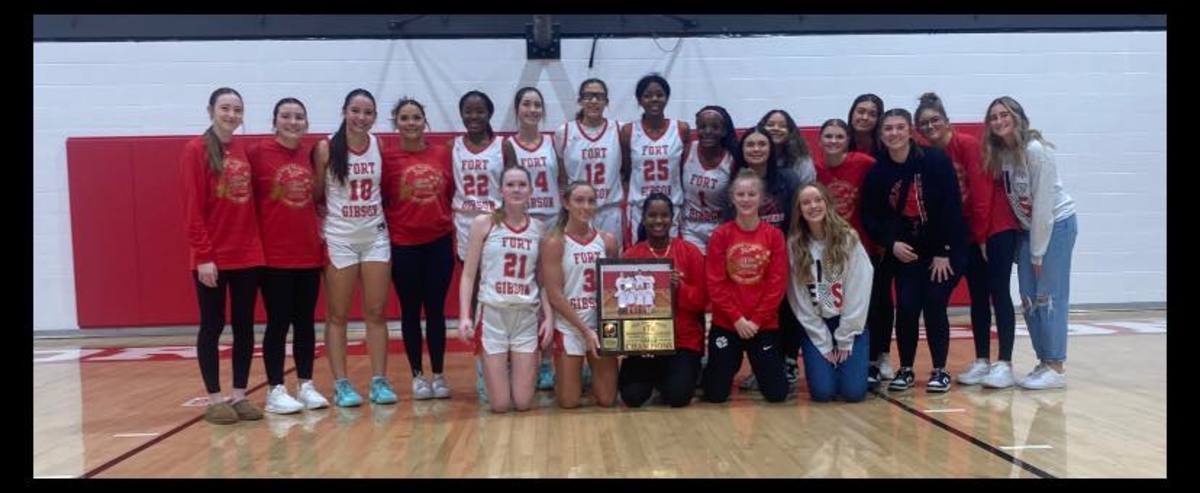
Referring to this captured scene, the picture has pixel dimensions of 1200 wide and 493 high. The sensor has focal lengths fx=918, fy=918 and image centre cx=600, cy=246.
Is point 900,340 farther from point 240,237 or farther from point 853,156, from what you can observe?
point 240,237

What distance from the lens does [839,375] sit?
4.20m

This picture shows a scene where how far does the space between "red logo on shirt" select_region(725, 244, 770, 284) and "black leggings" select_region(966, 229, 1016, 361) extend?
1.13 meters

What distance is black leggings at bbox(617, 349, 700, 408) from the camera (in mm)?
4129

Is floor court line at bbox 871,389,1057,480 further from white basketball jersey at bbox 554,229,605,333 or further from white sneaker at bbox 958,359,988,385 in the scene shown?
white basketball jersey at bbox 554,229,605,333

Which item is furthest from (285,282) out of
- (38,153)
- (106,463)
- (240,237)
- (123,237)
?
(38,153)

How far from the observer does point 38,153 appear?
303 inches

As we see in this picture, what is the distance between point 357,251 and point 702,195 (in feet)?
5.58

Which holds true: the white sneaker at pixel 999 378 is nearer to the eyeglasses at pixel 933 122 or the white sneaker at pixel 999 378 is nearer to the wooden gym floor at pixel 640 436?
the wooden gym floor at pixel 640 436

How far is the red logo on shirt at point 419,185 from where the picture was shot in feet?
14.2

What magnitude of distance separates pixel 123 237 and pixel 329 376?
332 cm

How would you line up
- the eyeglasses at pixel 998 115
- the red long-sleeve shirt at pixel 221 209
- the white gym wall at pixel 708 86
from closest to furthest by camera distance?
the red long-sleeve shirt at pixel 221 209 → the eyeglasses at pixel 998 115 → the white gym wall at pixel 708 86

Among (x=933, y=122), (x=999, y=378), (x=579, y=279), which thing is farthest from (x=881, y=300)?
(x=579, y=279)

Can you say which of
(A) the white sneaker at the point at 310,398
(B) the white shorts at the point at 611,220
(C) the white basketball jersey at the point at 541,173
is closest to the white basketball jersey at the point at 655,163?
(B) the white shorts at the point at 611,220

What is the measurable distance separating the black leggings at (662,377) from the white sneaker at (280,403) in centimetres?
148
